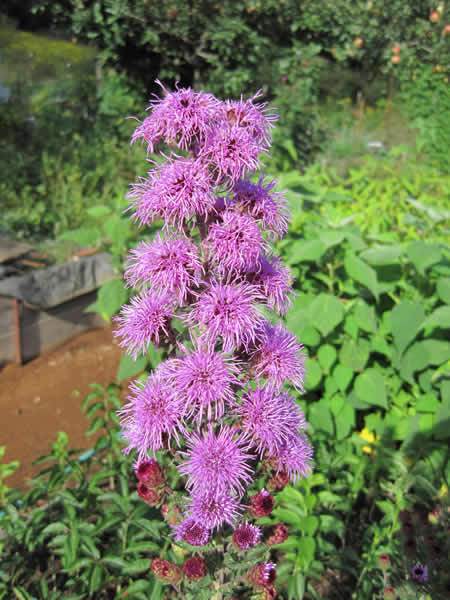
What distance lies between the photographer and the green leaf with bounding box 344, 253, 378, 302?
2.44 meters

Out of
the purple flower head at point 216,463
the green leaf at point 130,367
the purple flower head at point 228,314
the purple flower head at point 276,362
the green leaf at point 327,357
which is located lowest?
the green leaf at point 130,367

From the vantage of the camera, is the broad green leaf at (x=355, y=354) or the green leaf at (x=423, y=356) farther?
the broad green leaf at (x=355, y=354)

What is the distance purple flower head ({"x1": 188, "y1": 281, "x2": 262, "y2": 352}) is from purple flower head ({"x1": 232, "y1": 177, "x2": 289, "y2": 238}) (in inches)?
5.8

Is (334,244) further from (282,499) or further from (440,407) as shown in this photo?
(282,499)

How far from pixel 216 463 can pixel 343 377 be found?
151 cm

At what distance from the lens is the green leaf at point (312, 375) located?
249 cm

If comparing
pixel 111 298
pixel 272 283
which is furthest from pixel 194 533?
pixel 111 298

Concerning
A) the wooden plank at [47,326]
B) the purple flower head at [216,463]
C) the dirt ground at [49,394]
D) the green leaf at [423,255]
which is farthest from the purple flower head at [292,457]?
the wooden plank at [47,326]

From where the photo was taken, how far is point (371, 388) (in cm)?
246

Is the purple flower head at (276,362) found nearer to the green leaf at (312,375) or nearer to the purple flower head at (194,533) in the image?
the purple flower head at (194,533)

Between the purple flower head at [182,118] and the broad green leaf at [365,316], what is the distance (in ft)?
5.11

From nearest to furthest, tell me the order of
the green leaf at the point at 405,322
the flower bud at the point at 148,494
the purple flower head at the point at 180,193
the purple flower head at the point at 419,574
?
the purple flower head at the point at 180,193
the flower bud at the point at 148,494
the purple flower head at the point at 419,574
the green leaf at the point at 405,322

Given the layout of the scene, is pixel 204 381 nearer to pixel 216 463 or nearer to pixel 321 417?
pixel 216 463

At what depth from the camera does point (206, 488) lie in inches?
Result: 44.7
